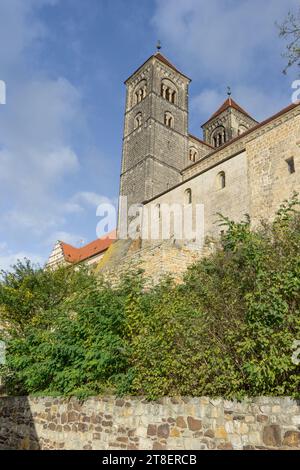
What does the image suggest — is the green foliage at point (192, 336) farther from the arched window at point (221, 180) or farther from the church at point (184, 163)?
the arched window at point (221, 180)

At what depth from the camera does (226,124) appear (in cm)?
4634

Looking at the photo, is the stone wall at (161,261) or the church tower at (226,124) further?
the church tower at (226,124)

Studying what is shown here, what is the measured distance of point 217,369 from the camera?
5660 mm

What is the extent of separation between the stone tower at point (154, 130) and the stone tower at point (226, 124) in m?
6.95

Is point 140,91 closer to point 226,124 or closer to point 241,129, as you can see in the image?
point 226,124

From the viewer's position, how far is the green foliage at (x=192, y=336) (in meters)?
5.30

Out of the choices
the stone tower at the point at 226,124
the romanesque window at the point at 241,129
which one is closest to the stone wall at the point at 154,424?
the stone tower at the point at 226,124

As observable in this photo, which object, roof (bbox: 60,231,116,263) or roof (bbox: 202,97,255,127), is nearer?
roof (bbox: 60,231,116,263)

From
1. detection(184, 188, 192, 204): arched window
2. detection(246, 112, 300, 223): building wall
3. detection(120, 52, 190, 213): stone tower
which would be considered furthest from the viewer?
detection(120, 52, 190, 213): stone tower

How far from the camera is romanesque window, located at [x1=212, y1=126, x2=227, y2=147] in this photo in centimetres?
4647

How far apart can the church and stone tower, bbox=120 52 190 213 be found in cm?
10

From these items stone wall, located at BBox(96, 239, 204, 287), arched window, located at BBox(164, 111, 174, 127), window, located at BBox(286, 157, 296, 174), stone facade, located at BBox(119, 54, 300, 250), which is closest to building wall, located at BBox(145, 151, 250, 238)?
stone facade, located at BBox(119, 54, 300, 250)

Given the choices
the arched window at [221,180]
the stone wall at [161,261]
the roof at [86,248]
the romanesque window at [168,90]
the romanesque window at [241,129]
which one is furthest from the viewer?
the romanesque window at [241,129]

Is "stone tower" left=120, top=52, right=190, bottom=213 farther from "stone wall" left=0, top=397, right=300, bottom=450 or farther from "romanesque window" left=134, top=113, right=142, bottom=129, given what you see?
"stone wall" left=0, top=397, right=300, bottom=450
